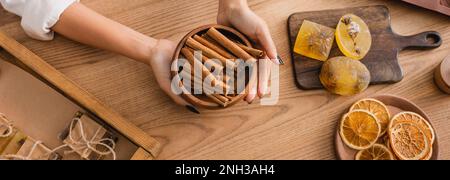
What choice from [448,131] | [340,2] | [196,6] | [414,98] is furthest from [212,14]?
[448,131]

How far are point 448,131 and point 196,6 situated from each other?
0.76m

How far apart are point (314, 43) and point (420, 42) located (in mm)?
306

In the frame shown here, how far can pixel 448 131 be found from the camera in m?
0.90

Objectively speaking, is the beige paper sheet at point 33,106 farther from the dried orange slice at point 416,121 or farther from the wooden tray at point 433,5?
the wooden tray at point 433,5

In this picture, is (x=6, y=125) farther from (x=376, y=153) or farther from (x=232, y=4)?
(x=376, y=153)

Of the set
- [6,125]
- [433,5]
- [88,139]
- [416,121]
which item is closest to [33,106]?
[6,125]

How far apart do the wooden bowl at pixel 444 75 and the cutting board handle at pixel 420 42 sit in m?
0.06

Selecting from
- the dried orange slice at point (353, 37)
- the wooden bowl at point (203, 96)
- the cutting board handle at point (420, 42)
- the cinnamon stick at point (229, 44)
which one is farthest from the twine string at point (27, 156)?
the cutting board handle at point (420, 42)

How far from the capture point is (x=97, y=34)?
86cm

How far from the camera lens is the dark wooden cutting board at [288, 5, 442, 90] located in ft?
3.01

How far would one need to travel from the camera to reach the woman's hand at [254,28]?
791 mm

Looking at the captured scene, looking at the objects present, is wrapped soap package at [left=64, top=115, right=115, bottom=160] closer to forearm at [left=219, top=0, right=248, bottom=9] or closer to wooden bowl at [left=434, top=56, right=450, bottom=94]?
forearm at [left=219, top=0, right=248, bottom=9]

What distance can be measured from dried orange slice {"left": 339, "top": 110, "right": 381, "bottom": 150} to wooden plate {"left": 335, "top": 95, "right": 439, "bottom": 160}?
0.6 inches

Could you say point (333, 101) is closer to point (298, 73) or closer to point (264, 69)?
point (298, 73)
